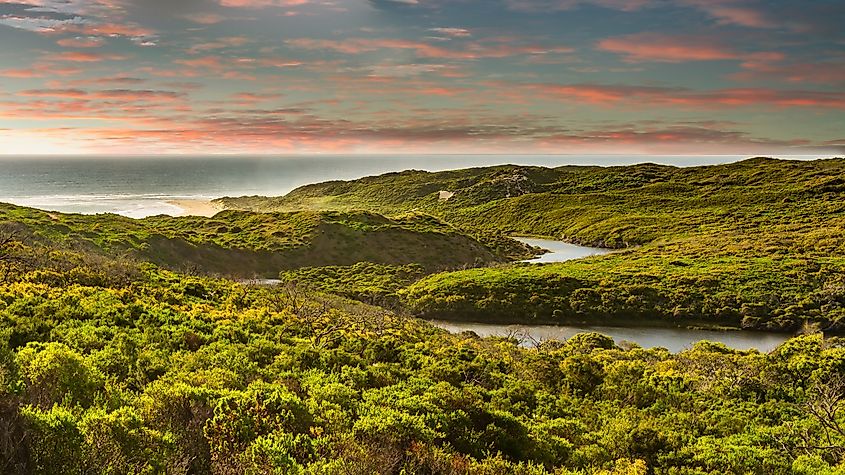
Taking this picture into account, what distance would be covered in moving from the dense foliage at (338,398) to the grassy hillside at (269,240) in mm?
29276

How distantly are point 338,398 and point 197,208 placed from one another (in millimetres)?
133884

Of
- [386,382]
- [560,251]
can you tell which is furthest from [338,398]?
[560,251]

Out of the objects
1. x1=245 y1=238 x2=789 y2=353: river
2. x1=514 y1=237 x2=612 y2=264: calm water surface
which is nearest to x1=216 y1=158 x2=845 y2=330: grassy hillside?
x1=245 y1=238 x2=789 y2=353: river

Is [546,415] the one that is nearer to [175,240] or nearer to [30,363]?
[30,363]

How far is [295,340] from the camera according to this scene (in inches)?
694

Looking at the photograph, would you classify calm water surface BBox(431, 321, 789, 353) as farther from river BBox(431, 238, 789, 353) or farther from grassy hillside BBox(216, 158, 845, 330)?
grassy hillside BBox(216, 158, 845, 330)

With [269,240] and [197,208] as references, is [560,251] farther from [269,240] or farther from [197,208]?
[197,208]

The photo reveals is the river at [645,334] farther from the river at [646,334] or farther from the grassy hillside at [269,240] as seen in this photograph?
the grassy hillside at [269,240]

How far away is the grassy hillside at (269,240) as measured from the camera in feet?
163

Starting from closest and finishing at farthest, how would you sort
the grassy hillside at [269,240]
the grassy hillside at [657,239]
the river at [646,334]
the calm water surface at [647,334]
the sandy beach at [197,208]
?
the river at [646,334]
the calm water surface at [647,334]
the grassy hillside at [657,239]
the grassy hillside at [269,240]
the sandy beach at [197,208]

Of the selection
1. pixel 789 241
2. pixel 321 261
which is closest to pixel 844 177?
pixel 789 241

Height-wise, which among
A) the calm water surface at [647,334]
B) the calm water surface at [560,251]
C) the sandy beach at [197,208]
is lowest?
the calm water surface at [647,334]

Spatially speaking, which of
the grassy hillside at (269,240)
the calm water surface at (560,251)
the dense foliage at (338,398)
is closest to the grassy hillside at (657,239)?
the calm water surface at (560,251)

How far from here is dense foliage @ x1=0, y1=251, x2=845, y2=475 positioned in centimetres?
837
